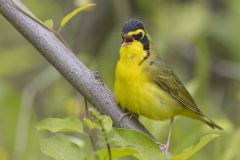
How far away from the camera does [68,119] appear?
89.6 inches

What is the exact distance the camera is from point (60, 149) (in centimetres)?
213

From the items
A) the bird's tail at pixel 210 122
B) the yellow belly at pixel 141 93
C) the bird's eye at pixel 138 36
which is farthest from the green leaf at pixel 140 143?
the bird's tail at pixel 210 122

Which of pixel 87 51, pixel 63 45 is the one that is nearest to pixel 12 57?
pixel 87 51

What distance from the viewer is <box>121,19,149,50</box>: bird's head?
3409 millimetres

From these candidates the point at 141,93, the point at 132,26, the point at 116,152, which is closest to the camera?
the point at 116,152

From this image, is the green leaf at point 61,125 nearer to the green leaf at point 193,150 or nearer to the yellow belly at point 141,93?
the green leaf at point 193,150

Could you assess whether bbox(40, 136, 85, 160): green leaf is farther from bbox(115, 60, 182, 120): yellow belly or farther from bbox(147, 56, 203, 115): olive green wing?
bbox(147, 56, 203, 115): olive green wing

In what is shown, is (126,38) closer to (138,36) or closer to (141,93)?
(138,36)

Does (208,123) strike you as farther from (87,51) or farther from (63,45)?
(87,51)

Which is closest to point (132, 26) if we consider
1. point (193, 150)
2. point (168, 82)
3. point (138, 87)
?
point (138, 87)

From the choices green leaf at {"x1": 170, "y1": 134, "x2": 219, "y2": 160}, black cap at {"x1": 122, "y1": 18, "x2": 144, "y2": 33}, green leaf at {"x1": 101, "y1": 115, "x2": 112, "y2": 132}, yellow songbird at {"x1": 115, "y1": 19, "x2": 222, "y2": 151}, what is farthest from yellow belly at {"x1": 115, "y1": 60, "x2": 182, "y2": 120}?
green leaf at {"x1": 101, "y1": 115, "x2": 112, "y2": 132}

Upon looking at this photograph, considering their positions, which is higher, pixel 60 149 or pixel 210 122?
pixel 210 122

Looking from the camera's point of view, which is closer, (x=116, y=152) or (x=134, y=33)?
(x=116, y=152)

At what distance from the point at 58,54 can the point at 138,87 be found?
1.50 m
